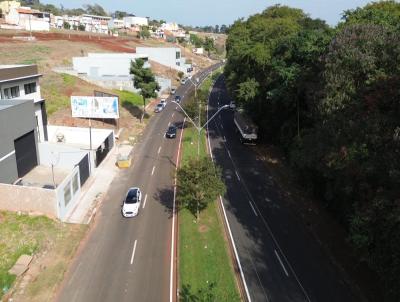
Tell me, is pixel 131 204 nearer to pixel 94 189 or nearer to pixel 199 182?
pixel 199 182

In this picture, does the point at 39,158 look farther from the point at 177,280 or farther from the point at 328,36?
the point at 328,36

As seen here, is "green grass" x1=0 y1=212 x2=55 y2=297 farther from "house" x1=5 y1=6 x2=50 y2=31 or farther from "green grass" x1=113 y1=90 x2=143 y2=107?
"house" x1=5 y1=6 x2=50 y2=31

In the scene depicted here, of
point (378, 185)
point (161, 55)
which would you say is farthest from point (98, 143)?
point (161, 55)

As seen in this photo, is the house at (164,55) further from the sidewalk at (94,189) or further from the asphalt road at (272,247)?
the asphalt road at (272,247)

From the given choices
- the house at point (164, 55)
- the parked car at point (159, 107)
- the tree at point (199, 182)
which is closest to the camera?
the tree at point (199, 182)

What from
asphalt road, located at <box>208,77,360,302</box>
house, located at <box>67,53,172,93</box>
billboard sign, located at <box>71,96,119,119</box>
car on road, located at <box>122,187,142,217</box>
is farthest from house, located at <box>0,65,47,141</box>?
house, located at <box>67,53,172,93</box>

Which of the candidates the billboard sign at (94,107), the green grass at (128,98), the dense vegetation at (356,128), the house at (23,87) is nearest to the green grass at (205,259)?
the dense vegetation at (356,128)

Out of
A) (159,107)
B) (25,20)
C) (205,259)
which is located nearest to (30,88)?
(205,259)
